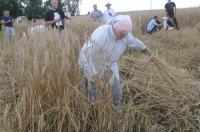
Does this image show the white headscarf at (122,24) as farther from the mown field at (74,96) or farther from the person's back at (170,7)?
the person's back at (170,7)

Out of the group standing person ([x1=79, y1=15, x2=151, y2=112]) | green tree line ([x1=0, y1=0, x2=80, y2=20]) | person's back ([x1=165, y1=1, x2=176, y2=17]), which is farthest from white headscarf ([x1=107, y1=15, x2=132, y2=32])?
green tree line ([x1=0, y1=0, x2=80, y2=20])

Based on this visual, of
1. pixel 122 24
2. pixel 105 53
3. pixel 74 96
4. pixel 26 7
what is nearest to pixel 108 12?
pixel 122 24

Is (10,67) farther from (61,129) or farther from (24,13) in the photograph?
(24,13)

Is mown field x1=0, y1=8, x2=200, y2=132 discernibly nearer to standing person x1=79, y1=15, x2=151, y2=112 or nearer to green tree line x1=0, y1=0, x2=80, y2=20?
standing person x1=79, y1=15, x2=151, y2=112

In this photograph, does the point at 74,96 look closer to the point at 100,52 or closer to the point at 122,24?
the point at 100,52

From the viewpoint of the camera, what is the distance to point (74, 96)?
433 centimetres

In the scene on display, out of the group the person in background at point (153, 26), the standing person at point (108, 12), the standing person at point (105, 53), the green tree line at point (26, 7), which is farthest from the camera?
the green tree line at point (26, 7)

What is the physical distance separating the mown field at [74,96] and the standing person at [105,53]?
0.38 ft

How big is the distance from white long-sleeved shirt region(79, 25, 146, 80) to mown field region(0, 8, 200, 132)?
0.14 metres

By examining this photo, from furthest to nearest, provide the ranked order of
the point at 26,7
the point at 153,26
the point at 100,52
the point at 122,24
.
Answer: the point at 26,7
the point at 153,26
the point at 122,24
the point at 100,52

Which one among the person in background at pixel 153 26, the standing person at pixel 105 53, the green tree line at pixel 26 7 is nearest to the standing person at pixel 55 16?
the standing person at pixel 105 53

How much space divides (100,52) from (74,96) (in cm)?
48

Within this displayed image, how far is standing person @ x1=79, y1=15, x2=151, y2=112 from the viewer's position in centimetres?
430

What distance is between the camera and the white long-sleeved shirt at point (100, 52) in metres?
4.30
